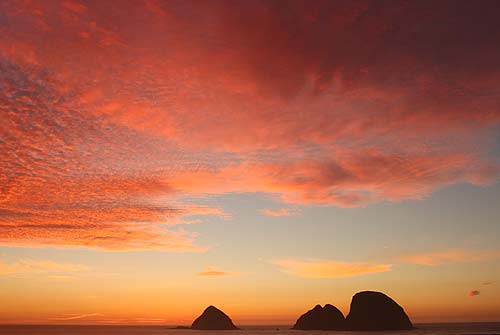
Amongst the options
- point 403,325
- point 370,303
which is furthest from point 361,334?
point 403,325

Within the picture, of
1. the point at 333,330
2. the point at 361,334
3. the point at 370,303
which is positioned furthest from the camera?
the point at 333,330

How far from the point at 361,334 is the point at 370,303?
76.3 feet

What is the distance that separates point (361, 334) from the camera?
15662 cm

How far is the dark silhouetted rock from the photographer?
576ft

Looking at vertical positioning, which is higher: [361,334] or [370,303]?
[370,303]

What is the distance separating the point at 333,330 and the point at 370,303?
31.1 m

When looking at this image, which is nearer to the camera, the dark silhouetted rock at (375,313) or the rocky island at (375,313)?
the dark silhouetted rock at (375,313)

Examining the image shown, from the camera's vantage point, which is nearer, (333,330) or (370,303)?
(370,303)

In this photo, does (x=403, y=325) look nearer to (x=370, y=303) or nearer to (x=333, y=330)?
(x=370, y=303)

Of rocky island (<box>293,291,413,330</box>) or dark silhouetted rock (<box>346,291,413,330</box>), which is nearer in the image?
dark silhouetted rock (<box>346,291,413,330</box>)

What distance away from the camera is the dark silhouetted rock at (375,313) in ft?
576

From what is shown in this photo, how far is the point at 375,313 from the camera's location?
176 metres

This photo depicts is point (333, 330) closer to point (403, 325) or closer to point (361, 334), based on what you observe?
point (403, 325)

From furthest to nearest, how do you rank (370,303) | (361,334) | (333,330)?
(333,330), (370,303), (361,334)
